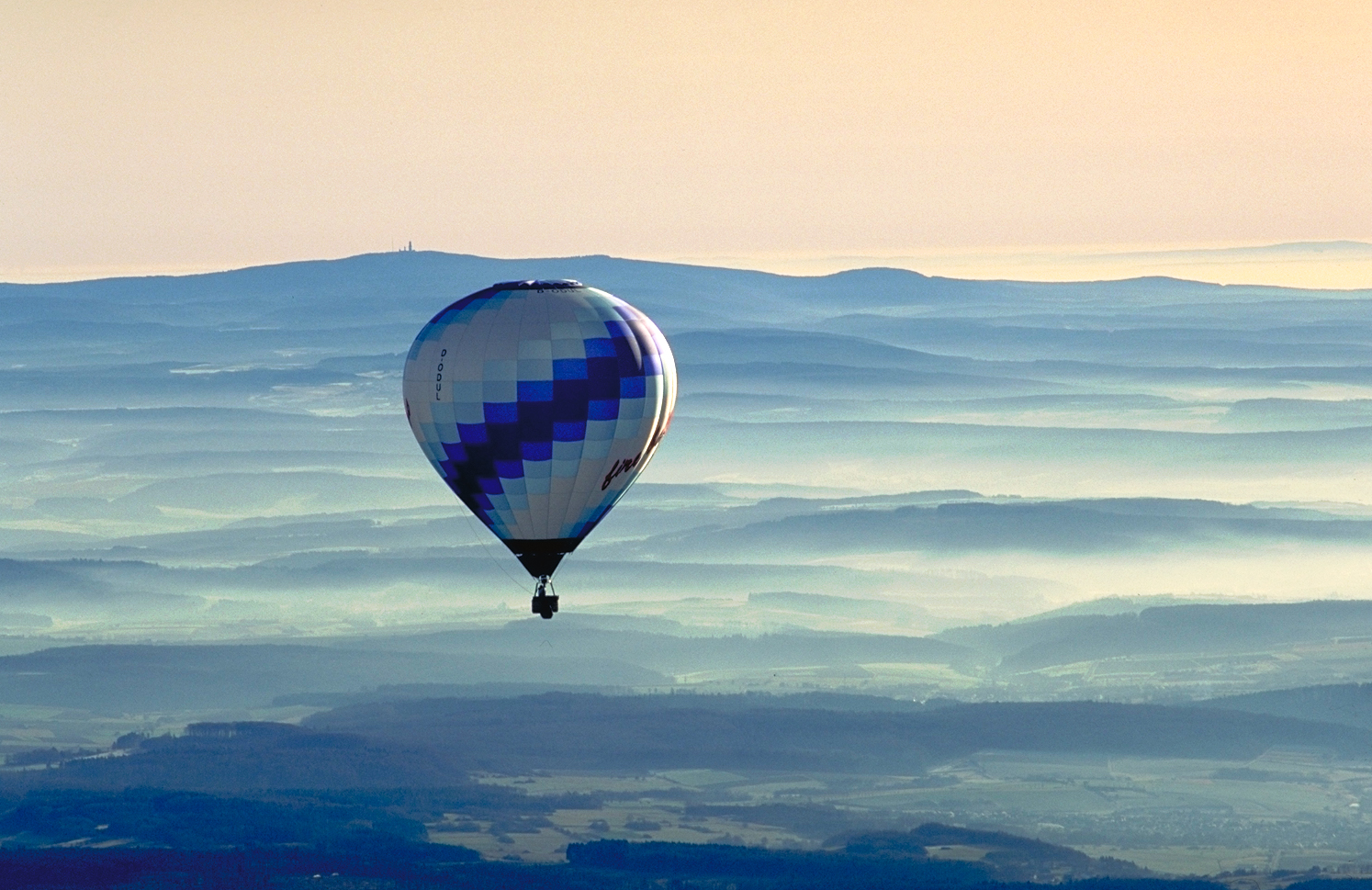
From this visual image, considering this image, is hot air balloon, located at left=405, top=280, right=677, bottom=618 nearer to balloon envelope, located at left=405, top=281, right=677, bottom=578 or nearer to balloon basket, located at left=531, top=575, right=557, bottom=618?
balloon envelope, located at left=405, top=281, right=677, bottom=578

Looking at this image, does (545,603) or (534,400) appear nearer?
(545,603)

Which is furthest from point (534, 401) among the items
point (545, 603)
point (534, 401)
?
point (545, 603)

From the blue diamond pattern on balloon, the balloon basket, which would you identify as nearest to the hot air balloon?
the blue diamond pattern on balloon

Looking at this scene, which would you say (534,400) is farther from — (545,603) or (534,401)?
(545,603)

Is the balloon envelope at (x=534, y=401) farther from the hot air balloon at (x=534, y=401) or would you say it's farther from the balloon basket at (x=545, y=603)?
the balloon basket at (x=545, y=603)

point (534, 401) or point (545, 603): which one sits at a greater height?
point (534, 401)

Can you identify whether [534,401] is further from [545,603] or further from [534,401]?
[545,603]

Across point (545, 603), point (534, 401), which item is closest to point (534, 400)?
point (534, 401)
